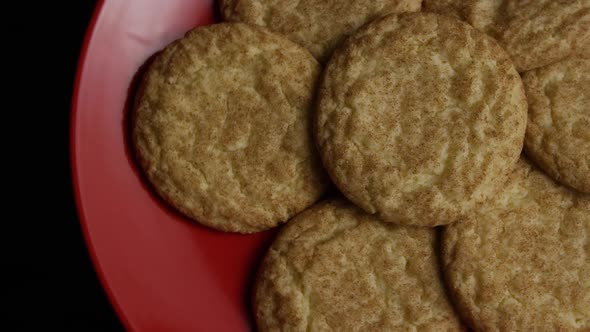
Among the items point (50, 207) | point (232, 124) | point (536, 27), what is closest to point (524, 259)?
point (536, 27)

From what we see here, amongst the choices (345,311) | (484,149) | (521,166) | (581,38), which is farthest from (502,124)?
(345,311)

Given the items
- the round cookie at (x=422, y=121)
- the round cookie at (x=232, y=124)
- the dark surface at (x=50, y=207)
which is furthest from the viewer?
the dark surface at (x=50, y=207)

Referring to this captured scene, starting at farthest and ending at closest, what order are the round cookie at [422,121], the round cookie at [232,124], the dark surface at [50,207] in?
the dark surface at [50,207] → the round cookie at [232,124] → the round cookie at [422,121]

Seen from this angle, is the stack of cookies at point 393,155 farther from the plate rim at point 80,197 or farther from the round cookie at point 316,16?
the plate rim at point 80,197

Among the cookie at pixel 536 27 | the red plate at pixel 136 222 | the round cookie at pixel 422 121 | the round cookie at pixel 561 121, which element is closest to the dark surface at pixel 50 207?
the red plate at pixel 136 222

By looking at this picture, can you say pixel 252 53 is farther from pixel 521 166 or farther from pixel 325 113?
pixel 521 166

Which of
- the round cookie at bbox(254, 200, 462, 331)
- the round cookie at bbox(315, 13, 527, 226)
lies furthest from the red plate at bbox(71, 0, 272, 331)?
the round cookie at bbox(315, 13, 527, 226)

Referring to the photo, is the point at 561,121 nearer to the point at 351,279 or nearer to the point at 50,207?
the point at 351,279
